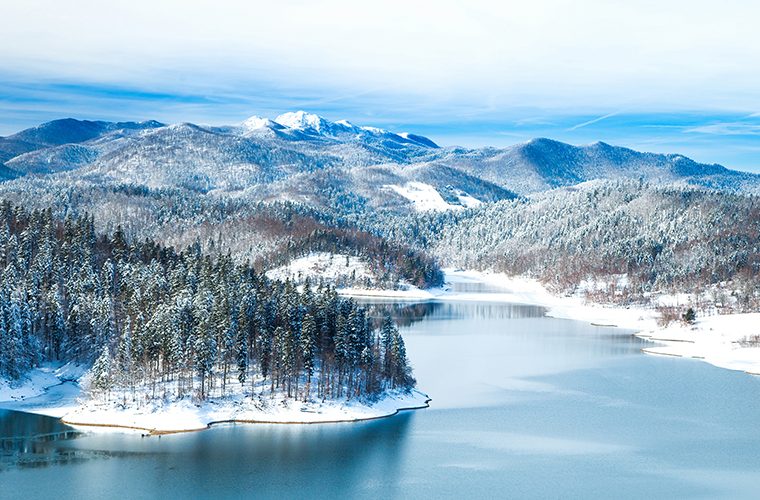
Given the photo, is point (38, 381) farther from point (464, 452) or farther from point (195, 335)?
point (464, 452)

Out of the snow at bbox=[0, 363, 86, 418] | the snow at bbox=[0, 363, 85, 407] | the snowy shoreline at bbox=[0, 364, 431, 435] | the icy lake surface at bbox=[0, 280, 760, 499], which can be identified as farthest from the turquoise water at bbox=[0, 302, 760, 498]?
the snow at bbox=[0, 363, 85, 407]

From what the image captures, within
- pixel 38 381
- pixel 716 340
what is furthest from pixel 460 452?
pixel 716 340

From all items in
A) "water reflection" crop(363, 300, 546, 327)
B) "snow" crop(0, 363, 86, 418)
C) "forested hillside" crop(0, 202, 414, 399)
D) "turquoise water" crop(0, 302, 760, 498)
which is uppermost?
"forested hillside" crop(0, 202, 414, 399)

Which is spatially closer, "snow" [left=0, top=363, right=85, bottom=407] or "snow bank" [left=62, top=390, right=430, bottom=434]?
→ "snow bank" [left=62, top=390, right=430, bottom=434]

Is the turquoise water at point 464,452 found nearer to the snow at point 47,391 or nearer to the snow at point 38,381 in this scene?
the snow at point 47,391

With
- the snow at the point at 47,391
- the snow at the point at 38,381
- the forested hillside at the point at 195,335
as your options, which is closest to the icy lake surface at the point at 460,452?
the snow at the point at 47,391

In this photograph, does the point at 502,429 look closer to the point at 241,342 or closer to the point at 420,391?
the point at 420,391

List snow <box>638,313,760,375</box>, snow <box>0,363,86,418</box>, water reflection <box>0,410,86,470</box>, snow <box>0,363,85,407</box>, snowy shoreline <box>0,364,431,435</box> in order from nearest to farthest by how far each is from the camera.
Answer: water reflection <box>0,410,86,470</box>, snowy shoreline <box>0,364,431,435</box>, snow <box>0,363,86,418</box>, snow <box>0,363,85,407</box>, snow <box>638,313,760,375</box>

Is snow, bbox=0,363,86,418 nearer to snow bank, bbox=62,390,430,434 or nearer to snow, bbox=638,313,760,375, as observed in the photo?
snow bank, bbox=62,390,430,434
